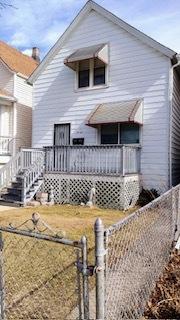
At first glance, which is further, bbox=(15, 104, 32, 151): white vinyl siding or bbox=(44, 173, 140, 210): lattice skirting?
bbox=(15, 104, 32, 151): white vinyl siding

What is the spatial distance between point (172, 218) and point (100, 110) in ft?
31.8

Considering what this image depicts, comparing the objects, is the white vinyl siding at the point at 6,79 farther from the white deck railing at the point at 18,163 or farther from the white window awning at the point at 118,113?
the white window awning at the point at 118,113

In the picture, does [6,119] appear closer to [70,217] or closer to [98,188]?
[98,188]

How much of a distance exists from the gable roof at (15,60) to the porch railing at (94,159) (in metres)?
8.76

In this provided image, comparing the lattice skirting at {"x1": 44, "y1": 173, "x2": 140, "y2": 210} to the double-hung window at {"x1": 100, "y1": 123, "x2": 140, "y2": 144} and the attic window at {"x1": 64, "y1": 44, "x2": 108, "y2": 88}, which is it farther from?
the attic window at {"x1": 64, "y1": 44, "x2": 108, "y2": 88}

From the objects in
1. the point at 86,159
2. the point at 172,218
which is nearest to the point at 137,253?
the point at 172,218

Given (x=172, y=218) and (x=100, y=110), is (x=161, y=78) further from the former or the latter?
(x=172, y=218)

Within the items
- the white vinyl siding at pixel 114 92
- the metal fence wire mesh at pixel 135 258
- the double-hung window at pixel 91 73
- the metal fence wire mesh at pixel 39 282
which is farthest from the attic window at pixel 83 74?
the metal fence wire mesh at pixel 135 258

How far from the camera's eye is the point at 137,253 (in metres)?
4.42

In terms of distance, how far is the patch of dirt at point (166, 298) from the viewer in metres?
4.16

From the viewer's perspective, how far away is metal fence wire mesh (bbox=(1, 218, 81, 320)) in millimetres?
4038

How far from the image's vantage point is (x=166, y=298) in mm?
4500

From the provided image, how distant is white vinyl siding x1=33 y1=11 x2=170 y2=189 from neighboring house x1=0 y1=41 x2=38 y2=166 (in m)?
2.39

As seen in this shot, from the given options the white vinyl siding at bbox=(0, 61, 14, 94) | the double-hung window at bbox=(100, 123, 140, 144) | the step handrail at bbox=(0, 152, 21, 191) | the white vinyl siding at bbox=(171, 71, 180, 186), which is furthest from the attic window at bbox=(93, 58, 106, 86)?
the white vinyl siding at bbox=(0, 61, 14, 94)
